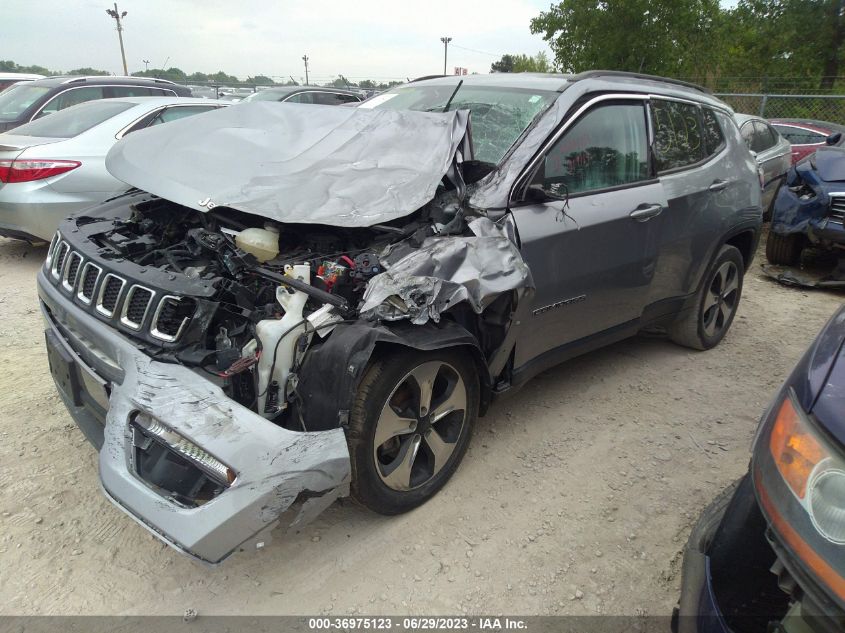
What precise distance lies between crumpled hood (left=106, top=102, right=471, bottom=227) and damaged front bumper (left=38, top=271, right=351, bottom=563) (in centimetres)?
82

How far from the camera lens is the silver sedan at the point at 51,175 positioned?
5406 millimetres

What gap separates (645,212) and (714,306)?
1.50m

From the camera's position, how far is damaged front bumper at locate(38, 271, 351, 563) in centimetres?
194

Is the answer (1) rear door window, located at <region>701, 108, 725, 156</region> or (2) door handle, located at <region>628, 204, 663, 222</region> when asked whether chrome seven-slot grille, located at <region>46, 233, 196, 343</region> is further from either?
(1) rear door window, located at <region>701, 108, 725, 156</region>

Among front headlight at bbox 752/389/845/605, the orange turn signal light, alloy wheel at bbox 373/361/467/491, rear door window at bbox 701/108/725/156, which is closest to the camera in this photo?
front headlight at bbox 752/389/845/605

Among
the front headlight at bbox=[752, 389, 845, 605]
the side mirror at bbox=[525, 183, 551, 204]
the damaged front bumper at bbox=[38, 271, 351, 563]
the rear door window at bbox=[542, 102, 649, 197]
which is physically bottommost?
the damaged front bumper at bbox=[38, 271, 351, 563]

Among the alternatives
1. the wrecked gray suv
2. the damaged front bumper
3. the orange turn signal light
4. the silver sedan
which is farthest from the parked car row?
the orange turn signal light

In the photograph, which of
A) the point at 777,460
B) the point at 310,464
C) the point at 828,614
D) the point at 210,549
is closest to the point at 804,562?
the point at 828,614

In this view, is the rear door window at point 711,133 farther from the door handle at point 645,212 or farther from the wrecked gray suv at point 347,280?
the door handle at point 645,212

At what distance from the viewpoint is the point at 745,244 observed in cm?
465

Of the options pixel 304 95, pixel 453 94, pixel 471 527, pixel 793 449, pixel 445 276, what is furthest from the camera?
pixel 304 95

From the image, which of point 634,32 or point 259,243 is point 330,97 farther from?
point 259,243

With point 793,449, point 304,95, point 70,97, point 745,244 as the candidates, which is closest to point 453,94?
point 745,244

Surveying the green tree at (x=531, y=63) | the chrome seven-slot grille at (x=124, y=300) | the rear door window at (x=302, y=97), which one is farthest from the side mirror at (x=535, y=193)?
the green tree at (x=531, y=63)
